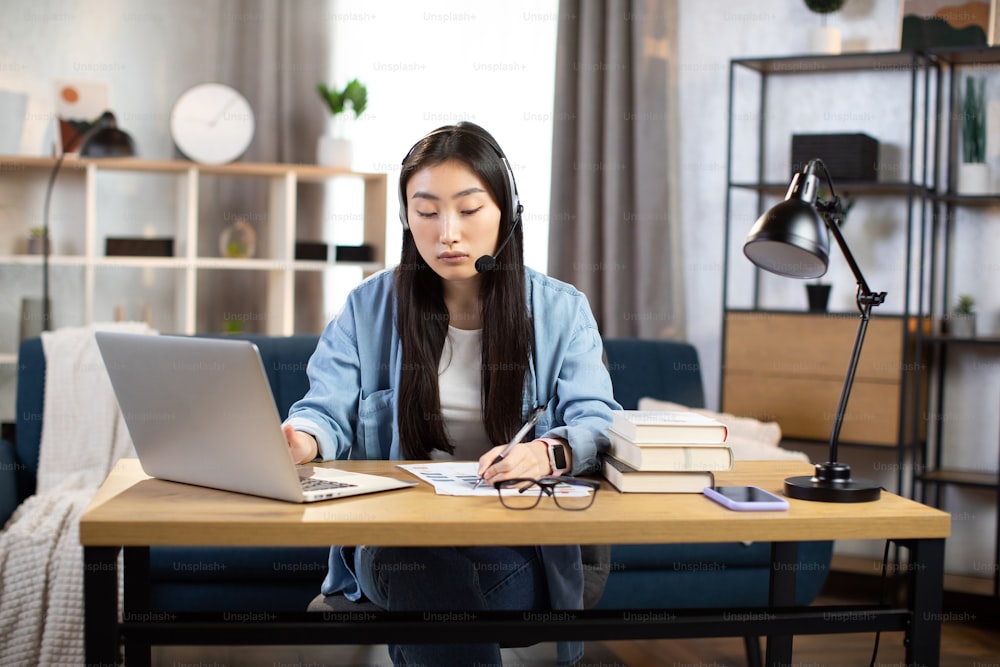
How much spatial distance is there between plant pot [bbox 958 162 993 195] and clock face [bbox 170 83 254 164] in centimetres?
248

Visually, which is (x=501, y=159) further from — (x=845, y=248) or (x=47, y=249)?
(x=47, y=249)

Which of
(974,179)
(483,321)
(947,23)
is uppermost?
(947,23)

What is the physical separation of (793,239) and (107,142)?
2692 millimetres

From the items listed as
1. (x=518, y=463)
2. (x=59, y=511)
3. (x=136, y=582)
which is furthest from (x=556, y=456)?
(x=59, y=511)

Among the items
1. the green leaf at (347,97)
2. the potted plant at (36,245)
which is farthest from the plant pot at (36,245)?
the green leaf at (347,97)

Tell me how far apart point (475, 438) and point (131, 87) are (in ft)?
9.77

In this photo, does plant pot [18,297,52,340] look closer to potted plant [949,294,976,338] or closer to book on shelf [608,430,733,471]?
book on shelf [608,430,733,471]

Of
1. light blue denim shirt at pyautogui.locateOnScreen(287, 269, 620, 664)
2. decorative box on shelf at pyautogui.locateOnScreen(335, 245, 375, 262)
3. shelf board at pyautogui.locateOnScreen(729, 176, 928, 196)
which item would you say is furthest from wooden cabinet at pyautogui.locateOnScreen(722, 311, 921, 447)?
light blue denim shirt at pyautogui.locateOnScreen(287, 269, 620, 664)

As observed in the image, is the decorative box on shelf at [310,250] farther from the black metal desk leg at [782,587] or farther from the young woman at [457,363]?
the black metal desk leg at [782,587]

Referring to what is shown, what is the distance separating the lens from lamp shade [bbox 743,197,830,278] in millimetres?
1448

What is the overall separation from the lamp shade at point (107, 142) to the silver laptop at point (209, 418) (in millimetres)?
2285

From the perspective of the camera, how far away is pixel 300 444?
1.57 m

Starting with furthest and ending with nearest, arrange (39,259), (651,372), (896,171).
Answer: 1. (39,259)
2. (896,171)
3. (651,372)

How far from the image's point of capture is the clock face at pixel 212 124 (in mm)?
3826
